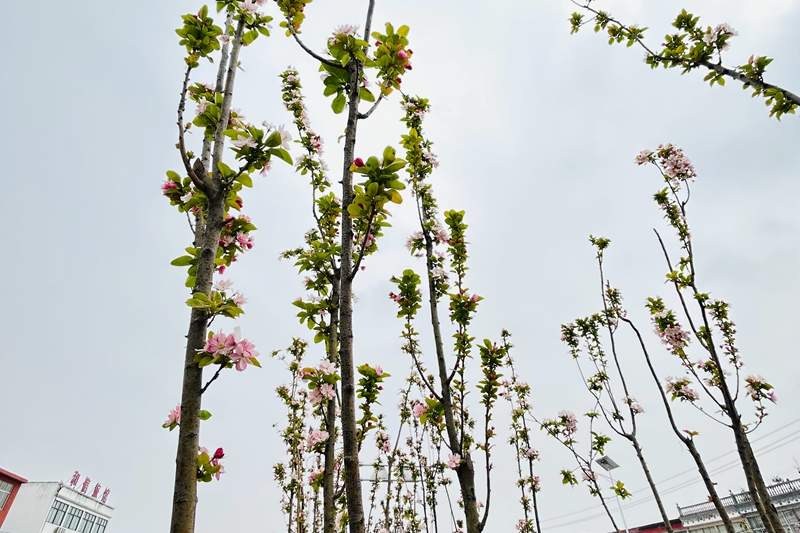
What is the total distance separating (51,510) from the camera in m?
35.8

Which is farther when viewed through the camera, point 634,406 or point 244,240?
point 634,406

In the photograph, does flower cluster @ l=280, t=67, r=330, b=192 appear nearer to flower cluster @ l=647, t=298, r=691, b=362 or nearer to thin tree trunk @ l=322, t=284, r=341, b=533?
thin tree trunk @ l=322, t=284, r=341, b=533

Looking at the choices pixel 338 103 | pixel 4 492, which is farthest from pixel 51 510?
pixel 338 103

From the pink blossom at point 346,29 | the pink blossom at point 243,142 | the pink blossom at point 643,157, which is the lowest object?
the pink blossom at point 243,142

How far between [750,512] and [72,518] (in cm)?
5915

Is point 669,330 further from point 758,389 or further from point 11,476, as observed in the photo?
point 11,476

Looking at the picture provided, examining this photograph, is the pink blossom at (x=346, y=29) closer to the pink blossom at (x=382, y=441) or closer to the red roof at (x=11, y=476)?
the pink blossom at (x=382, y=441)

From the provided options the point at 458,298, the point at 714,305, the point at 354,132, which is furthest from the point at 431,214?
the point at 714,305

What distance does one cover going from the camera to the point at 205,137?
255 cm

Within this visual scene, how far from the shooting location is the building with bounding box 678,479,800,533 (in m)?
18.9

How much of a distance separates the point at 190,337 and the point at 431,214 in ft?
9.20

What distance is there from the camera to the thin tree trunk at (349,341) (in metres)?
1.39

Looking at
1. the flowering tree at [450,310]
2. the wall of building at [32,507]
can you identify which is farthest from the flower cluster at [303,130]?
the wall of building at [32,507]

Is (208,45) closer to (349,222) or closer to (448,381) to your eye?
(349,222)
